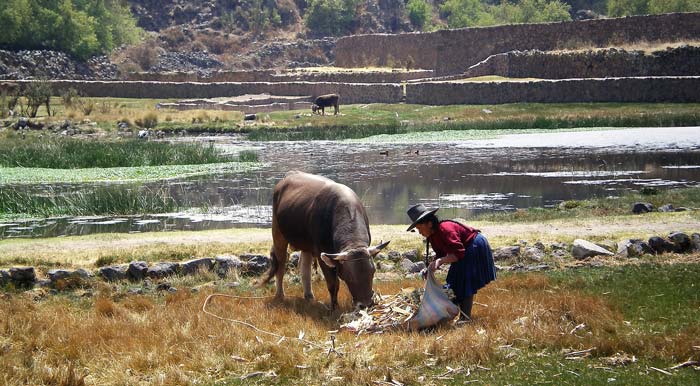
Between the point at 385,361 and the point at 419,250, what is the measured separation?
728 centimetres

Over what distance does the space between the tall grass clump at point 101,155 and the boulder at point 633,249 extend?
22509 mm

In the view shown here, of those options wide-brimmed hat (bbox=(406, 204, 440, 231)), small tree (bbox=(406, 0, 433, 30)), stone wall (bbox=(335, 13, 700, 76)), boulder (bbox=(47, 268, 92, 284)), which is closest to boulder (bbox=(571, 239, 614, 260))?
wide-brimmed hat (bbox=(406, 204, 440, 231))

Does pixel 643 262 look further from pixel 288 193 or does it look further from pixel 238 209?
pixel 238 209

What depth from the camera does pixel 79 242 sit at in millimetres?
19703

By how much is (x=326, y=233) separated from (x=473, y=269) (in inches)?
90.7

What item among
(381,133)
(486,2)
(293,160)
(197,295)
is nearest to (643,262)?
(197,295)

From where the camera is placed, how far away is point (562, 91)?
179ft

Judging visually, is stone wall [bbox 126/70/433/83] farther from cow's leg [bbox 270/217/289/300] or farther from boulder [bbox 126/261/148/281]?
cow's leg [bbox 270/217/289/300]

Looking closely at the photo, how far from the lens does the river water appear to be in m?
24.7

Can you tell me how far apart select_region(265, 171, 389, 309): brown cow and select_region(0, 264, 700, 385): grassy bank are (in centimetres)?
59

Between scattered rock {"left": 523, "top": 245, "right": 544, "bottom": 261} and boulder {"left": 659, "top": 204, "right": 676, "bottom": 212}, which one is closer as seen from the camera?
scattered rock {"left": 523, "top": 245, "right": 544, "bottom": 261}

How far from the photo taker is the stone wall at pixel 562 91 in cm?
5134

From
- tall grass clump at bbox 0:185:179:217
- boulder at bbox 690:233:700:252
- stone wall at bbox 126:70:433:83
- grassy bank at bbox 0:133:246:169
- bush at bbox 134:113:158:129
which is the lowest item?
bush at bbox 134:113:158:129

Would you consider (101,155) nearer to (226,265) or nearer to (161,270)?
(161,270)
